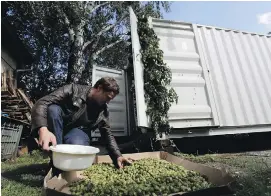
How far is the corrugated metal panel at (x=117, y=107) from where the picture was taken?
685 cm

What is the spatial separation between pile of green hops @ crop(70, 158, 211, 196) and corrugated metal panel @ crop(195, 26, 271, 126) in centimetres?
297

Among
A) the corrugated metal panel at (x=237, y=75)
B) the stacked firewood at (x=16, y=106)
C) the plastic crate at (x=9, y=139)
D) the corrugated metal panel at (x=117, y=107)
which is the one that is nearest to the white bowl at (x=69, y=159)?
the corrugated metal panel at (x=237, y=75)

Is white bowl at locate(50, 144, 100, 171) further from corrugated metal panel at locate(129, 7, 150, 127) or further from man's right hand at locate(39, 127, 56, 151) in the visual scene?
corrugated metal panel at locate(129, 7, 150, 127)

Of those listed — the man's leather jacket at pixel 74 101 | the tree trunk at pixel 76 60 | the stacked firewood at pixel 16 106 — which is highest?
the tree trunk at pixel 76 60

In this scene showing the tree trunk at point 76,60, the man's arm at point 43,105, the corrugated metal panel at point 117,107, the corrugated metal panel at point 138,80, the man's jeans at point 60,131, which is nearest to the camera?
the man's arm at point 43,105

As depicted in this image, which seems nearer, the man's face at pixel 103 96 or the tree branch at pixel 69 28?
the man's face at pixel 103 96

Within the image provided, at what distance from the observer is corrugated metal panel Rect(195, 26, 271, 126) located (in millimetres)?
6102

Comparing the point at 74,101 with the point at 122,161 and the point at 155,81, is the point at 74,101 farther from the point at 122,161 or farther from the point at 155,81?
the point at 155,81

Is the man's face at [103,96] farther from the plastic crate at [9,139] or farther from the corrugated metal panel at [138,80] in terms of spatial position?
the plastic crate at [9,139]

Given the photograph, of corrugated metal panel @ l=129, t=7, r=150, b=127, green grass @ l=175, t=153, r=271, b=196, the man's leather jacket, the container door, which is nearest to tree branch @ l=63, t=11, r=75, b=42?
the container door

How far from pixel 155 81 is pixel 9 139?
17.7 feet

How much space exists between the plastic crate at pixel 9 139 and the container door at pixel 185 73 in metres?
5.06

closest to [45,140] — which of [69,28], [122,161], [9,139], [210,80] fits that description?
[122,161]

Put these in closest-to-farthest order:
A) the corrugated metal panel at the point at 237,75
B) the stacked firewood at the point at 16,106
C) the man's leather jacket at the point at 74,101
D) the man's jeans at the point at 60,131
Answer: the man's jeans at the point at 60,131
the man's leather jacket at the point at 74,101
the corrugated metal panel at the point at 237,75
the stacked firewood at the point at 16,106
